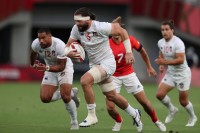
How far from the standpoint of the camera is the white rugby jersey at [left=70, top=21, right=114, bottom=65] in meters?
14.7

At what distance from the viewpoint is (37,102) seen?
25.8m

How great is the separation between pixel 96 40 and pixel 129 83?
201 cm

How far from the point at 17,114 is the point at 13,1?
75.0ft

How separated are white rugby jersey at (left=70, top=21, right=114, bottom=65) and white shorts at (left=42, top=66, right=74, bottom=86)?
1.14 m

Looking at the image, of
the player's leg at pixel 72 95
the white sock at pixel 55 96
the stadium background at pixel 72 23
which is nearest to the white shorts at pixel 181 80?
the player's leg at pixel 72 95

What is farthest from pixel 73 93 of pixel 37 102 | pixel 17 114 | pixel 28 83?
pixel 28 83

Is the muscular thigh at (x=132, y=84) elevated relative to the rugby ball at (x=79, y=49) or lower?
lower

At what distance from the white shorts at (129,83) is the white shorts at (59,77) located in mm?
1020

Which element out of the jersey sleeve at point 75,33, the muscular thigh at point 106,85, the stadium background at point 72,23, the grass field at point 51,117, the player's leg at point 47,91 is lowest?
the stadium background at point 72,23

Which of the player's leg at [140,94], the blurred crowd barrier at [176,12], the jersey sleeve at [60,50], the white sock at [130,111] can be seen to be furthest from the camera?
the blurred crowd barrier at [176,12]

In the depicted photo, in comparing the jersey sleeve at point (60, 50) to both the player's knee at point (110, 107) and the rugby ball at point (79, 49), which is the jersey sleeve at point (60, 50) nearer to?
the rugby ball at point (79, 49)

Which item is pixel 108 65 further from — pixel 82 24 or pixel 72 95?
pixel 72 95

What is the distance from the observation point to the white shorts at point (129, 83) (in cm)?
1630

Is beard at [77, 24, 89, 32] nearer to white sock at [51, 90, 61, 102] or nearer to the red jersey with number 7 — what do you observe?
the red jersey with number 7
